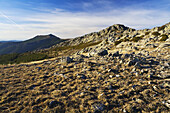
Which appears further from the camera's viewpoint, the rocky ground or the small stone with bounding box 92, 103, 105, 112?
the rocky ground

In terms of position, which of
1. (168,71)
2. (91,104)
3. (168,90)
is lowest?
(91,104)

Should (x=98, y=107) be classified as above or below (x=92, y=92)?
below

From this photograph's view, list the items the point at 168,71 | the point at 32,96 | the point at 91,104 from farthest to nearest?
the point at 168,71
the point at 32,96
the point at 91,104

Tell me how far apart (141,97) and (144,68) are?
5669 mm

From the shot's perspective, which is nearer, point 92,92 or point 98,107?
point 98,107

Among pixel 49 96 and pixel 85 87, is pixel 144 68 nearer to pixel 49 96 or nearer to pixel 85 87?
pixel 85 87

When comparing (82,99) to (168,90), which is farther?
(168,90)

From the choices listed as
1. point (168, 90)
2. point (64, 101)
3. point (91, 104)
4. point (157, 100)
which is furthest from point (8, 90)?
point (168, 90)

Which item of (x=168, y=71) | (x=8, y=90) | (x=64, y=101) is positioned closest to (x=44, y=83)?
(x=8, y=90)

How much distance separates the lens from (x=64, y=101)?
7.43 m

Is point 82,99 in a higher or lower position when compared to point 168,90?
lower

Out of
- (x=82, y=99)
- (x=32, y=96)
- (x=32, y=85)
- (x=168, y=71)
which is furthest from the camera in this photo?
(x=168, y=71)

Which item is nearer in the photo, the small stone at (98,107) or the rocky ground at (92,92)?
the small stone at (98,107)

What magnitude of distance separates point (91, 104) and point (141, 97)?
414cm
